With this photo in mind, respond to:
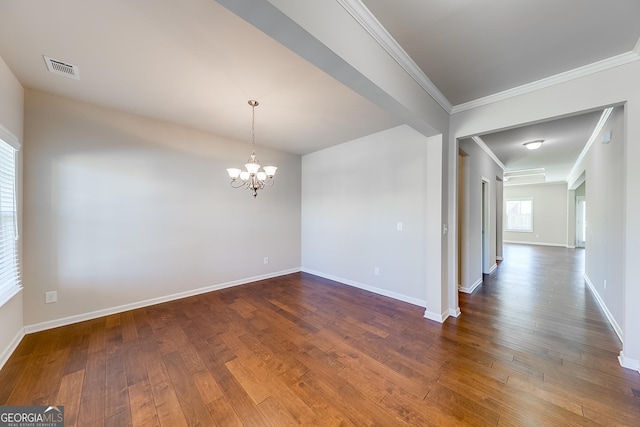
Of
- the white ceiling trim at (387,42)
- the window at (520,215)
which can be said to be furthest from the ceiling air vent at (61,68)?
the window at (520,215)

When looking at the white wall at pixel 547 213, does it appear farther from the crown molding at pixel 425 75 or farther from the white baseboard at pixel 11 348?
the white baseboard at pixel 11 348

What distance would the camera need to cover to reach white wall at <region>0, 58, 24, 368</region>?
203 cm

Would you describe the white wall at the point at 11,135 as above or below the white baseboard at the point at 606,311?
above

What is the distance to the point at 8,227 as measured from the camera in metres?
2.20

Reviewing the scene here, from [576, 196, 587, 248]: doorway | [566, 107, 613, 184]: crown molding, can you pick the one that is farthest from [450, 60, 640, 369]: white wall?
[576, 196, 587, 248]: doorway

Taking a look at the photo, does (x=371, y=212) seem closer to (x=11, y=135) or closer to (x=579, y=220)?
(x=11, y=135)

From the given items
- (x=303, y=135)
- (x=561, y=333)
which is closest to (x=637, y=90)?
(x=561, y=333)

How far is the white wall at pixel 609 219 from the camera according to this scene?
241 centimetres

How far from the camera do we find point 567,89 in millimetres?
2176

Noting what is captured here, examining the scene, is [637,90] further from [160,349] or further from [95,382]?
[95,382]

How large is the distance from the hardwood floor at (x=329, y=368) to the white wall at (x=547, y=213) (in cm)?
785

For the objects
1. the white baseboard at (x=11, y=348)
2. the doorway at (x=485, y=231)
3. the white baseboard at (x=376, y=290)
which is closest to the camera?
the white baseboard at (x=11, y=348)

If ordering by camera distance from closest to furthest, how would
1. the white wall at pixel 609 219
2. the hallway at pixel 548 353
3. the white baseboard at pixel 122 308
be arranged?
the hallway at pixel 548 353 < the white wall at pixel 609 219 < the white baseboard at pixel 122 308

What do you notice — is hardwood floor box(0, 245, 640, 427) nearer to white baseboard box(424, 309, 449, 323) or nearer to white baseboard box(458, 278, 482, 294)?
white baseboard box(424, 309, 449, 323)
